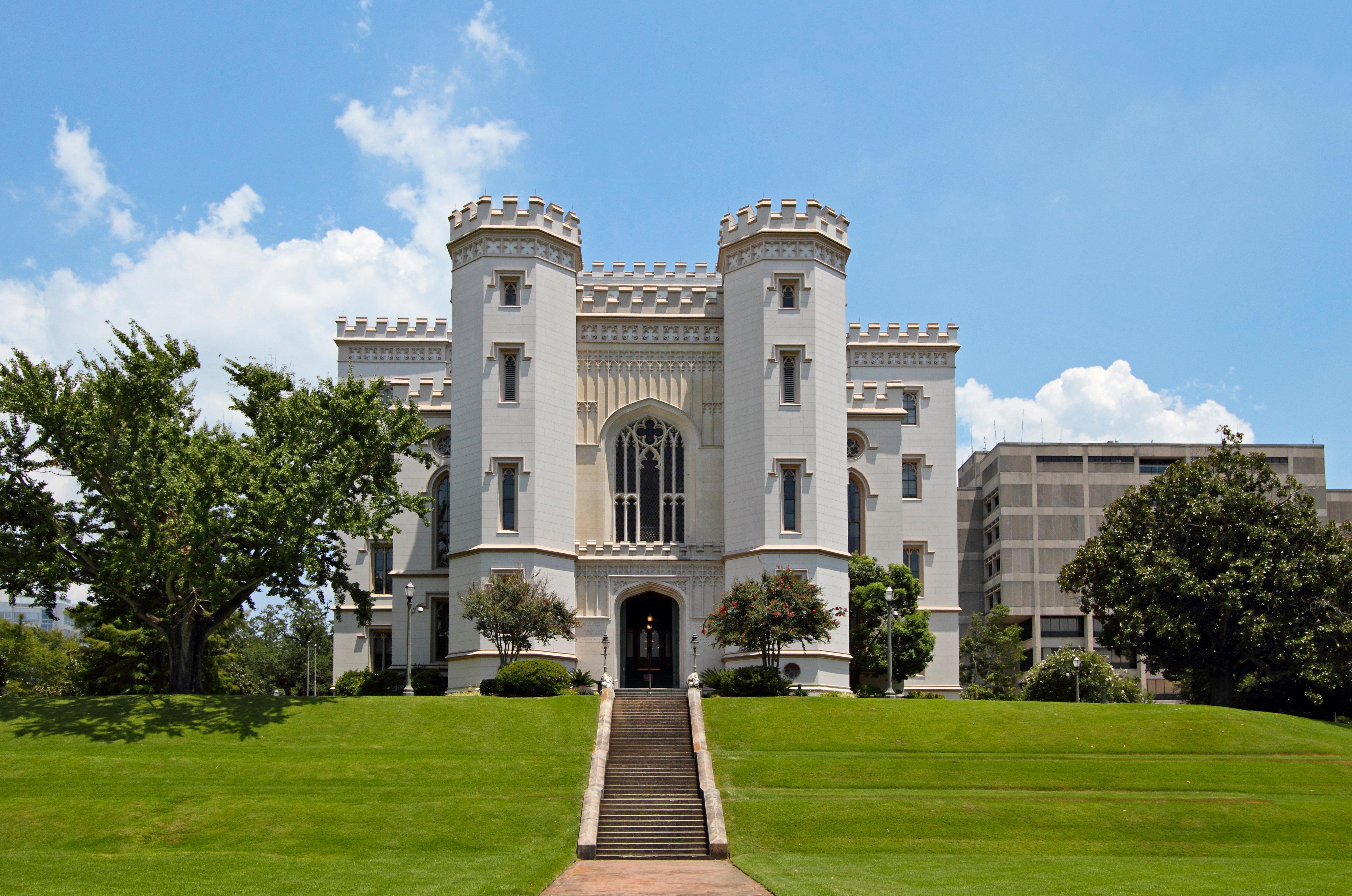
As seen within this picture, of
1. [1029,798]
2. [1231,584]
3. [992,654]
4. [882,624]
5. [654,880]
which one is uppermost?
[1231,584]

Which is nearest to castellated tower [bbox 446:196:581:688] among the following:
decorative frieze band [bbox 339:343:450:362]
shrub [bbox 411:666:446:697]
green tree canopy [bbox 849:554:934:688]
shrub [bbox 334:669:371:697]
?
shrub [bbox 411:666:446:697]

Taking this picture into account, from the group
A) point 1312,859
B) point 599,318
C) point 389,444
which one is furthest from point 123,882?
point 599,318

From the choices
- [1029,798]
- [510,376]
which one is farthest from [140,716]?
[1029,798]

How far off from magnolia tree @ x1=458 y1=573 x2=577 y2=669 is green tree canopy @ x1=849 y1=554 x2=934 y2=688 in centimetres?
1210

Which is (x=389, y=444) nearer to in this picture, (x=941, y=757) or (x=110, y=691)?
(x=941, y=757)

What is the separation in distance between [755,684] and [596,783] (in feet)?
40.2

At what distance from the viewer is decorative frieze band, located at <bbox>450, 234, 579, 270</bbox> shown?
4569 centimetres

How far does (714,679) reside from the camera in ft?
137

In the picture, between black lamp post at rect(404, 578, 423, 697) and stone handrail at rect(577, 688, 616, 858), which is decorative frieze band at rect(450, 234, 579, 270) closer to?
black lamp post at rect(404, 578, 423, 697)

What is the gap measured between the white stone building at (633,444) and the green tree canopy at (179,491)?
7.13 meters

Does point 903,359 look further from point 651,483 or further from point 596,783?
point 596,783

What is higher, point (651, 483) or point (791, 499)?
point (651, 483)

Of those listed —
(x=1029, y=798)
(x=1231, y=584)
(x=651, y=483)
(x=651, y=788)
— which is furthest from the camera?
(x=651, y=483)

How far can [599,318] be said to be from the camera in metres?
48.2
